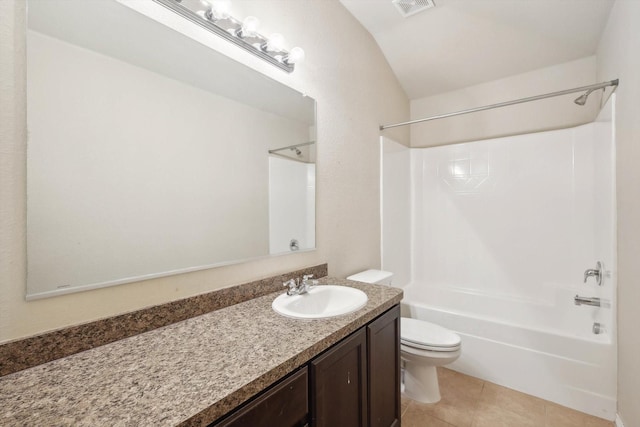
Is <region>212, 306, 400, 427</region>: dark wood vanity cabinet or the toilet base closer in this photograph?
<region>212, 306, 400, 427</region>: dark wood vanity cabinet

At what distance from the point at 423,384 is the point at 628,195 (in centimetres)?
162

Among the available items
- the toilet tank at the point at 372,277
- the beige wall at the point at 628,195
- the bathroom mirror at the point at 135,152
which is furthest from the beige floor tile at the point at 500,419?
the bathroom mirror at the point at 135,152

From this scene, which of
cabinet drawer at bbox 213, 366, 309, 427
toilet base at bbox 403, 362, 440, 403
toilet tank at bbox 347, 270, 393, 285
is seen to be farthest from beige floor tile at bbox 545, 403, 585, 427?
cabinet drawer at bbox 213, 366, 309, 427

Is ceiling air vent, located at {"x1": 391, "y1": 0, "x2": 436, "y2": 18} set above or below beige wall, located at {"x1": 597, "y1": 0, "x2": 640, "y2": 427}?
above

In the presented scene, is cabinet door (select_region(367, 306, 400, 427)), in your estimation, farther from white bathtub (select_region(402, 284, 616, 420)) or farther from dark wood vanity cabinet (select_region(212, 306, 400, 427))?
white bathtub (select_region(402, 284, 616, 420))

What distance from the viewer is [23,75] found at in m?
0.76

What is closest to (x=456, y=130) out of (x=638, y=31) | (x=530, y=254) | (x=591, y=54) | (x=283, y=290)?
(x=591, y=54)

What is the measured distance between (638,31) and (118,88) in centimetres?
222

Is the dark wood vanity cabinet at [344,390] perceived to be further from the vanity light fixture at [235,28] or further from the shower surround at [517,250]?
the vanity light fixture at [235,28]

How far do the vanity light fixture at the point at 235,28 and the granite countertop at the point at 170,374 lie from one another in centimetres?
119

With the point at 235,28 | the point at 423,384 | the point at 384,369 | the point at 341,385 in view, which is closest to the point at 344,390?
the point at 341,385

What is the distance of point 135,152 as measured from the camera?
38.6 inches

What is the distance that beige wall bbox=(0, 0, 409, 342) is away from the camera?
0.74m

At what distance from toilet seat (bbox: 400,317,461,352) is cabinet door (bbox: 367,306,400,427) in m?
0.42
